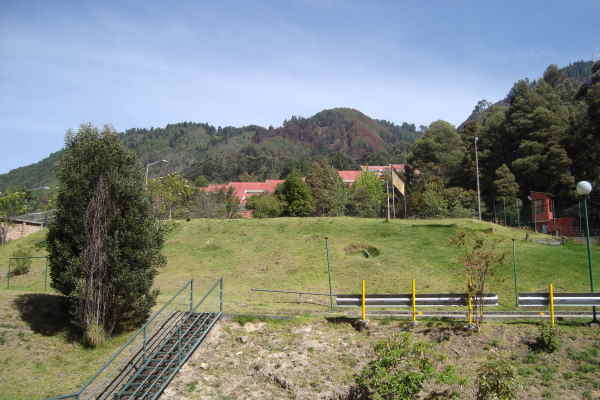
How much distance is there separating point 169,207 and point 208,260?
17223mm

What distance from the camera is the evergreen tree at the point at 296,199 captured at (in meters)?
70.5

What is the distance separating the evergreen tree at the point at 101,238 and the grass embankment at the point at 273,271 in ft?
3.95

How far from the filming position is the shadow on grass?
16.2m

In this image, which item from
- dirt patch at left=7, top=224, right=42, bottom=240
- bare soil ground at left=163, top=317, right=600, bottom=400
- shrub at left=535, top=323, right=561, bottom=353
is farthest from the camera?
dirt patch at left=7, top=224, right=42, bottom=240

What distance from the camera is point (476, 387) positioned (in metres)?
11.8

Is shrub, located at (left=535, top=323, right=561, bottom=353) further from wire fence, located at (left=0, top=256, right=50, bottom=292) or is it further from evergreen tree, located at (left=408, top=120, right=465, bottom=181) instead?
evergreen tree, located at (left=408, top=120, right=465, bottom=181)

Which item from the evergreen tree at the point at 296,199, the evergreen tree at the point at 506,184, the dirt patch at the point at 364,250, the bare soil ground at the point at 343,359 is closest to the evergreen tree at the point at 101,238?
the bare soil ground at the point at 343,359

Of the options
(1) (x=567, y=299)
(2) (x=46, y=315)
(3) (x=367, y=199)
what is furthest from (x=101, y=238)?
(3) (x=367, y=199)

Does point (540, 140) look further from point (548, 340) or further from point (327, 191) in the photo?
point (548, 340)

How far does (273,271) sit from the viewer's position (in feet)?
98.7

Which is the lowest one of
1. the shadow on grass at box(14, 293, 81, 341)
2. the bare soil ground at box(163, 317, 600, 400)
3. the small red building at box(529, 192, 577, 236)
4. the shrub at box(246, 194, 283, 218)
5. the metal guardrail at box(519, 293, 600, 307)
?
the bare soil ground at box(163, 317, 600, 400)

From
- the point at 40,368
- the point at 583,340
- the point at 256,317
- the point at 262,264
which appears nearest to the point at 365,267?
the point at 262,264

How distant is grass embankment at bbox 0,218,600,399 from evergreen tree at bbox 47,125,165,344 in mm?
1203

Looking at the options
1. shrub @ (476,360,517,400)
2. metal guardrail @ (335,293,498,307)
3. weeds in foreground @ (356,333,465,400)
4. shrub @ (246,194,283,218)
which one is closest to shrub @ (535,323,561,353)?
metal guardrail @ (335,293,498,307)
